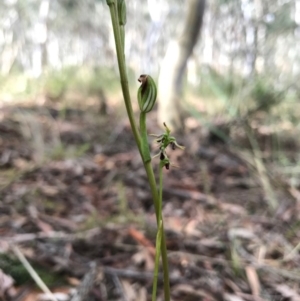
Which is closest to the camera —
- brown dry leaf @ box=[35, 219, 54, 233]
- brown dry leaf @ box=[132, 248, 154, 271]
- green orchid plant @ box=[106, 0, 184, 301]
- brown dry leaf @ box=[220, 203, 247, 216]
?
green orchid plant @ box=[106, 0, 184, 301]

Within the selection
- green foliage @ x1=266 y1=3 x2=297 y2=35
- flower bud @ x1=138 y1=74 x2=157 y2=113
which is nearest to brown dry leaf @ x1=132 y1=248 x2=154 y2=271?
flower bud @ x1=138 y1=74 x2=157 y2=113

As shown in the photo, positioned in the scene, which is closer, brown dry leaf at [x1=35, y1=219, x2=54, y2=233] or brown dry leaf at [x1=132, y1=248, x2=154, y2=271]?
brown dry leaf at [x1=132, y1=248, x2=154, y2=271]

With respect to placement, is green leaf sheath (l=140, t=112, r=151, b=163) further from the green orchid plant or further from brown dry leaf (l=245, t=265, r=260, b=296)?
brown dry leaf (l=245, t=265, r=260, b=296)

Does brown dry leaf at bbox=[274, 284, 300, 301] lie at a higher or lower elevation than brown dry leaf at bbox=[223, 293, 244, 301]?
lower

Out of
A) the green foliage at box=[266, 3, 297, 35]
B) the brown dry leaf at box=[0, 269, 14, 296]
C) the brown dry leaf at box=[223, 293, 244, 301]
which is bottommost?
the brown dry leaf at box=[223, 293, 244, 301]

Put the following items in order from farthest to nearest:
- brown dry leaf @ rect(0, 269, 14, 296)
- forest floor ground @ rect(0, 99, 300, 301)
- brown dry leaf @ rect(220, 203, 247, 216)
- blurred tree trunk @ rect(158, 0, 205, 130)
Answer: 1. blurred tree trunk @ rect(158, 0, 205, 130)
2. brown dry leaf @ rect(220, 203, 247, 216)
3. forest floor ground @ rect(0, 99, 300, 301)
4. brown dry leaf @ rect(0, 269, 14, 296)

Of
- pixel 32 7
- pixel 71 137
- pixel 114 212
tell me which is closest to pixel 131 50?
pixel 32 7

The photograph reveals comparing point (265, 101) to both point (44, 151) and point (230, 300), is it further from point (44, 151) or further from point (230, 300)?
point (230, 300)

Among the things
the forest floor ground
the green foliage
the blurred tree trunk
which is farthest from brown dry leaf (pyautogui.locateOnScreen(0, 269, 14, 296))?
the blurred tree trunk
